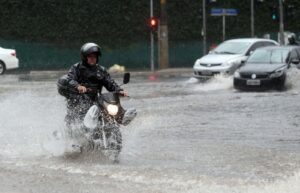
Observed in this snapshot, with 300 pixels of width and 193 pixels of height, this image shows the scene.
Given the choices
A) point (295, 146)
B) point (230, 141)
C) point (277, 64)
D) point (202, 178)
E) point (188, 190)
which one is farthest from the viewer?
point (277, 64)

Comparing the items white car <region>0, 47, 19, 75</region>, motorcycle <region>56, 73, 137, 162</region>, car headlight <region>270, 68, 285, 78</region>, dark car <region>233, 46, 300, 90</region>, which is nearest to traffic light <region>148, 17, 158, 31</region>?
white car <region>0, 47, 19, 75</region>

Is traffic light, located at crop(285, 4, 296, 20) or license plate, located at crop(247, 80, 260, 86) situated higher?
traffic light, located at crop(285, 4, 296, 20)

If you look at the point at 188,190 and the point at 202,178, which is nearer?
the point at 188,190

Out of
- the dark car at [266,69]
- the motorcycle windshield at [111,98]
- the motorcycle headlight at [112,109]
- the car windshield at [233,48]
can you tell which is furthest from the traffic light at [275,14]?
the motorcycle headlight at [112,109]

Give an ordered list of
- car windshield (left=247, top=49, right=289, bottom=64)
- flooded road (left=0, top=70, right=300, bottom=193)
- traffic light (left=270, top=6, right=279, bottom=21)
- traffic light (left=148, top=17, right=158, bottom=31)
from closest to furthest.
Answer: flooded road (left=0, top=70, right=300, bottom=193) → car windshield (left=247, top=49, right=289, bottom=64) → traffic light (left=148, top=17, right=158, bottom=31) → traffic light (left=270, top=6, right=279, bottom=21)

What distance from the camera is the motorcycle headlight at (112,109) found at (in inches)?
388

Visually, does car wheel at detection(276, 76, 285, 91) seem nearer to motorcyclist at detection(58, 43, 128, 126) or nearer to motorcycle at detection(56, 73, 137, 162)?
motorcyclist at detection(58, 43, 128, 126)

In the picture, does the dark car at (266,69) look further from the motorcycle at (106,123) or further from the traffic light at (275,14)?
the traffic light at (275,14)

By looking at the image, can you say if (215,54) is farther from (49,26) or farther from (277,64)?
(49,26)

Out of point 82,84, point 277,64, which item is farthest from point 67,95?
point 277,64

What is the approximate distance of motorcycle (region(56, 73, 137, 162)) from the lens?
9.91 m

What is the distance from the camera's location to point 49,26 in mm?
44812

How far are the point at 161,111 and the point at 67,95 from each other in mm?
7039

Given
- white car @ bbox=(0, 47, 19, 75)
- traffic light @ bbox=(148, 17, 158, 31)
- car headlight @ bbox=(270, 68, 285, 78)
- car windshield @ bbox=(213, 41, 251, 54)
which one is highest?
traffic light @ bbox=(148, 17, 158, 31)
